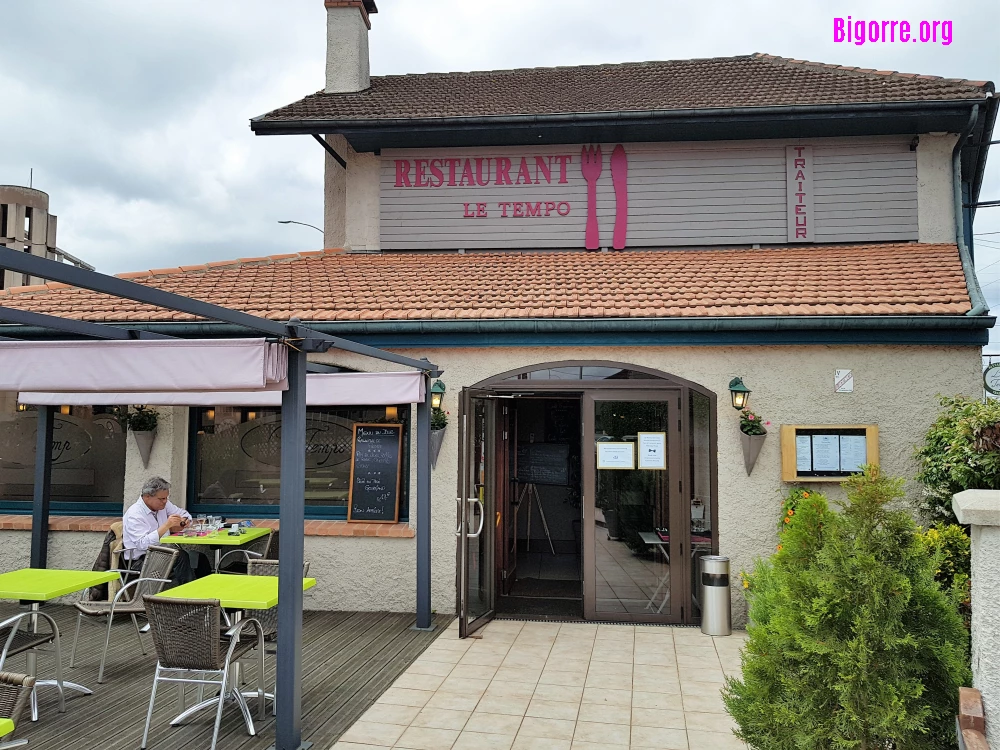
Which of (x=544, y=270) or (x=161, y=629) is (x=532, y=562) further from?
(x=161, y=629)

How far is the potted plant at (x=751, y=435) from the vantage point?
25.5ft

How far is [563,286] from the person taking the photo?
919cm

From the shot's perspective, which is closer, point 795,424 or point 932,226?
point 795,424

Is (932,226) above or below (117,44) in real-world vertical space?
below

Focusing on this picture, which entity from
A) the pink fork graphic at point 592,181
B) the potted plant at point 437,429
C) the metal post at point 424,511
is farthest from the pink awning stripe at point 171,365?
the pink fork graphic at point 592,181

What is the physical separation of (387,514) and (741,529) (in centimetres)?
395

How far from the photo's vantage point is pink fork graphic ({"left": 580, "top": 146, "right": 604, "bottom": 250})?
10914 mm

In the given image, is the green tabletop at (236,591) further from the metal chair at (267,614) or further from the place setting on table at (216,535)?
the place setting on table at (216,535)

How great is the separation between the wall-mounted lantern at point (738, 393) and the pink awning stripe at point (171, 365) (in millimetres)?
4849

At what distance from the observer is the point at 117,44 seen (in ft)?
43.9

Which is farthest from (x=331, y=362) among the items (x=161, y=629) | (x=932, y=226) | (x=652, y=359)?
(x=932, y=226)

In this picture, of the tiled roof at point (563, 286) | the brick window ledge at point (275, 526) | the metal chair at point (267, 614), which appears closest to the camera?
the metal chair at point (267, 614)

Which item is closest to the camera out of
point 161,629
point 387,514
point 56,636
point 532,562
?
point 161,629

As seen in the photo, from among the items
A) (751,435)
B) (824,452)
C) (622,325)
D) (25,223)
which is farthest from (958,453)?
(25,223)
